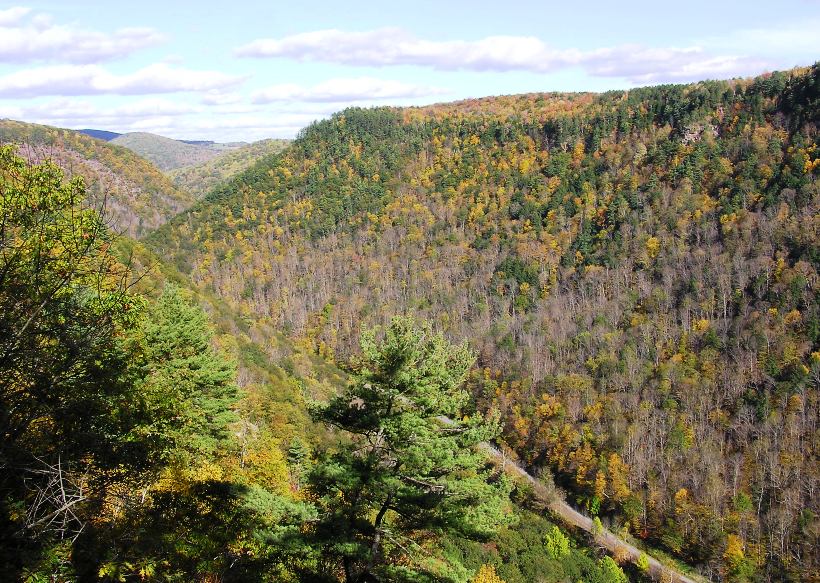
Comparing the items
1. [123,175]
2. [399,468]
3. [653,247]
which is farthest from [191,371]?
[123,175]

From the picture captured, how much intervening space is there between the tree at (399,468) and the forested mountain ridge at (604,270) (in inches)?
59.5

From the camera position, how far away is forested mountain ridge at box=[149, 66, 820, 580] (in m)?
59.2

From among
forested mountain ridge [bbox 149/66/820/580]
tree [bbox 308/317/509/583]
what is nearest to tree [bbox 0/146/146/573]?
tree [bbox 308/317/509/583]

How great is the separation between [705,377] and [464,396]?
70.1 meters

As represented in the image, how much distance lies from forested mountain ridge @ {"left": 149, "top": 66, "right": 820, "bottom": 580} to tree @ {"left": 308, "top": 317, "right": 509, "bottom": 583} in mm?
1512

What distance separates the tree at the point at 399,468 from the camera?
11.1 m

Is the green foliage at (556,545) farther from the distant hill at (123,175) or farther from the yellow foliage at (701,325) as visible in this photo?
the distant hill at (123,175)

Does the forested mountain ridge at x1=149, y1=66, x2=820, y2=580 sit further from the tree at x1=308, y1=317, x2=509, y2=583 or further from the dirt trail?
the dirt trail

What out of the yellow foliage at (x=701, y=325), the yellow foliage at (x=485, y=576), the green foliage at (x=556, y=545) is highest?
the yellow foliage at (x=485, y=576)

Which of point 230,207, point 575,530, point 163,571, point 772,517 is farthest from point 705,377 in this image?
point 230,207

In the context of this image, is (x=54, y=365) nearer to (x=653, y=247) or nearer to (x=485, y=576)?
(x=485, y=576)

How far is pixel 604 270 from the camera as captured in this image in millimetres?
108625

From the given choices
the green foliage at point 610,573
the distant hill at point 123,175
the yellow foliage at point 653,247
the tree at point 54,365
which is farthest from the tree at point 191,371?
the distant hill at point 123,175

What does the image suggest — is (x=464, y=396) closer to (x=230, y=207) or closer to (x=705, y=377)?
(x=705, y=377)
